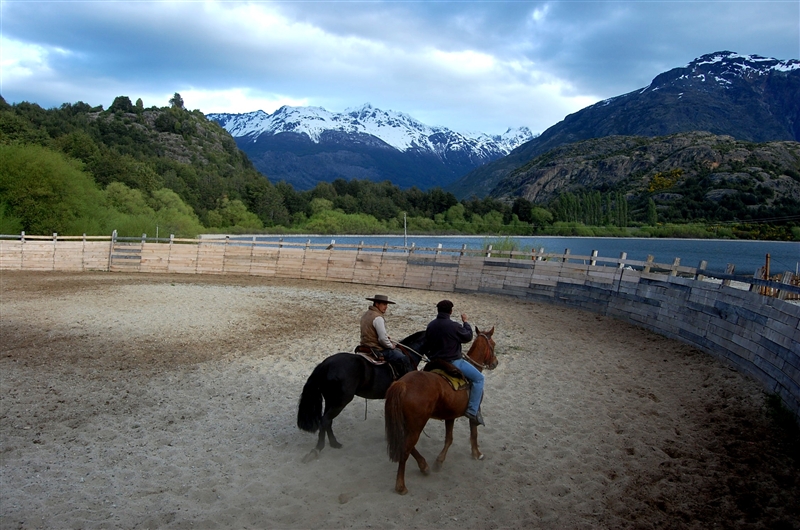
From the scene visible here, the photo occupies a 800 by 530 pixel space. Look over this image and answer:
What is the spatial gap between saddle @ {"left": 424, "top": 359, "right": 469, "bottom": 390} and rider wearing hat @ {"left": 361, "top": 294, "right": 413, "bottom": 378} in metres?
0.67

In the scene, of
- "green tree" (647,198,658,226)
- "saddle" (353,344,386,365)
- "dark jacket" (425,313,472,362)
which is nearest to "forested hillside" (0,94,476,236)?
"saddle" (353,344,386,365)

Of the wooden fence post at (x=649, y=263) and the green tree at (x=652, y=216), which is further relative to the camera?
the green tree at (x=652, y=216)

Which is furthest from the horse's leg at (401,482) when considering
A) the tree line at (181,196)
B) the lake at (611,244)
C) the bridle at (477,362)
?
the lake at (611,244)

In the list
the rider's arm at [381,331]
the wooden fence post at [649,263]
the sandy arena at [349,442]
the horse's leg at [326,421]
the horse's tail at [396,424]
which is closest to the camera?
the sandy arena at [349,442]

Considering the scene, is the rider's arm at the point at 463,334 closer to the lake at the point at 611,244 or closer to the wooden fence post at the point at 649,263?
the wooden fence post at the point at 649,263

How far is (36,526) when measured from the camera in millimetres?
4621

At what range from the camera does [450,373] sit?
5848 mm

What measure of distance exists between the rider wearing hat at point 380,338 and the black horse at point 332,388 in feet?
0.67

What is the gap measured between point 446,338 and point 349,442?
1.98 m

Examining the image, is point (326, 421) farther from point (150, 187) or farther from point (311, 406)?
point (150, 187)

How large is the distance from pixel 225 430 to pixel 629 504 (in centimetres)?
490

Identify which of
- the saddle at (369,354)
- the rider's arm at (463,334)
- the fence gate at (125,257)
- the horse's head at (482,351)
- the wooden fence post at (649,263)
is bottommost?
the fence gate at (125,257)

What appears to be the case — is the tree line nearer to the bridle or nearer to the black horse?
the black horse

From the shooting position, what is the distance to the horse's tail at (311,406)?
5.95 metres
